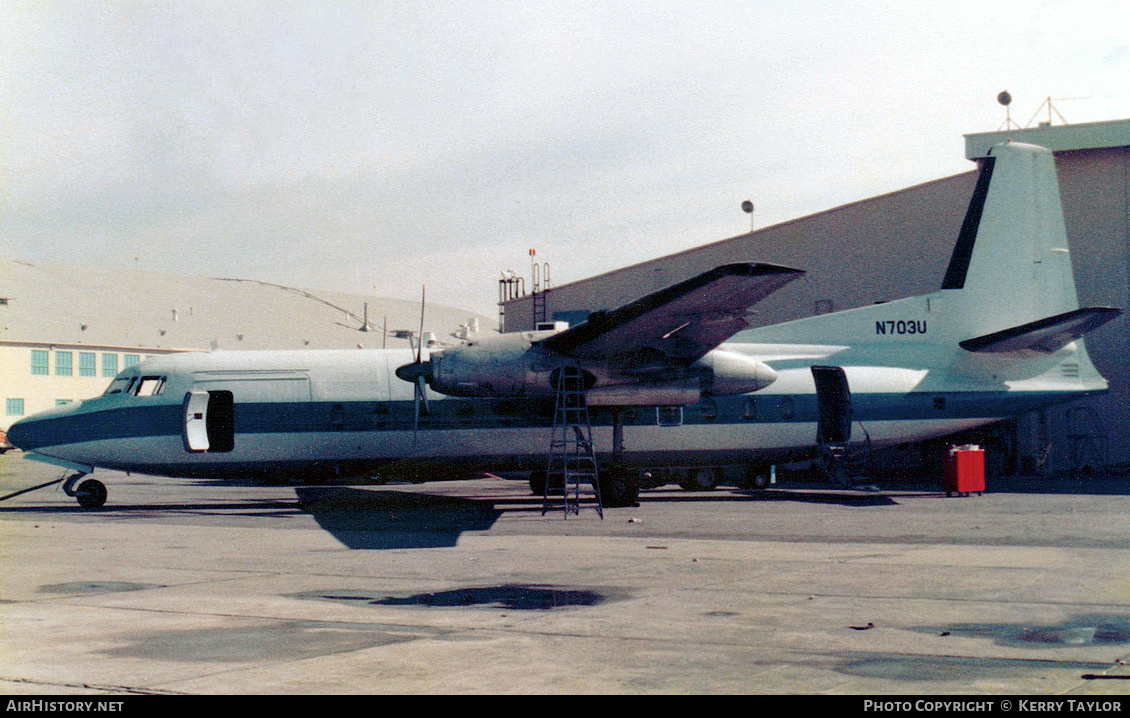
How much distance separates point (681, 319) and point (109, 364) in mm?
61766

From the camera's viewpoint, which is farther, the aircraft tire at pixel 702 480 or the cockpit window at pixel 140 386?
the aircraft tire at pixel 702 480

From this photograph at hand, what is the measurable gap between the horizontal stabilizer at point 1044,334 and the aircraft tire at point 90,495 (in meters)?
20.7

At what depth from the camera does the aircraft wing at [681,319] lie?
17.6 meters

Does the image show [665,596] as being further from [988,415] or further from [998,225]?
[998,225]

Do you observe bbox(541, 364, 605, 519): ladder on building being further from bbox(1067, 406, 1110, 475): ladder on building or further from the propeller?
bbox(1067, 406, 1110, 475): ladder on building

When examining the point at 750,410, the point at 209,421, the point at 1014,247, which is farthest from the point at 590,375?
the point at 1014,247

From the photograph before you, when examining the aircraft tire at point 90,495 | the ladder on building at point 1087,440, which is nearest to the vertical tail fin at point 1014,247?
the ladder on building at point 1087,440

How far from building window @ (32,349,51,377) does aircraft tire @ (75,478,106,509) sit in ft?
165

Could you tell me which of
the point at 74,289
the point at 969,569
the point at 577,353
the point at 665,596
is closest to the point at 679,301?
the point at 577,353

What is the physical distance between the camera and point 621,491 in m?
22.7

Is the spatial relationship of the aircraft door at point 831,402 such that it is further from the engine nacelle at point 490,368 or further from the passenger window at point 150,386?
the passenger window at point 150,386

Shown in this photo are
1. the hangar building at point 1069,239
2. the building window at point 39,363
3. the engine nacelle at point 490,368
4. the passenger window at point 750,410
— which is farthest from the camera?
the building window at point 39,363

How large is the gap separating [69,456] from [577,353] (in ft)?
36.9
